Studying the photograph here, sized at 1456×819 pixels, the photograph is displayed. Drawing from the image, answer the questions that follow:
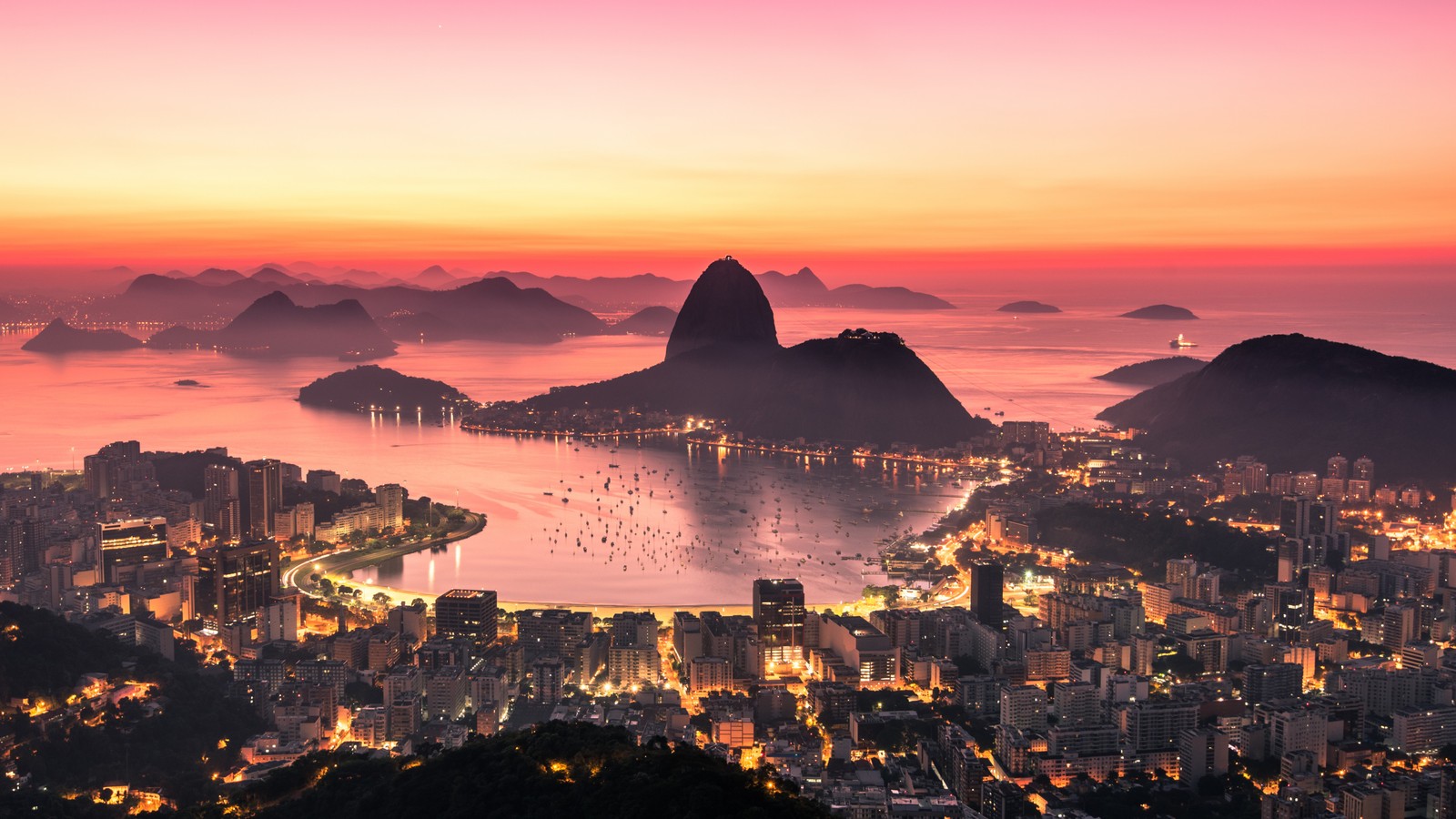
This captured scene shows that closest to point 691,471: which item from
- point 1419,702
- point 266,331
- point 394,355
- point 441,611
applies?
point 441,611

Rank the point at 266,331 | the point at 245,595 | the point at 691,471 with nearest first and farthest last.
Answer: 1. the point at 245,595
2. the point at 691,471
3. the point at 266,331

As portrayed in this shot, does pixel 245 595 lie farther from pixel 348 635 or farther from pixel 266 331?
pixel 266 331

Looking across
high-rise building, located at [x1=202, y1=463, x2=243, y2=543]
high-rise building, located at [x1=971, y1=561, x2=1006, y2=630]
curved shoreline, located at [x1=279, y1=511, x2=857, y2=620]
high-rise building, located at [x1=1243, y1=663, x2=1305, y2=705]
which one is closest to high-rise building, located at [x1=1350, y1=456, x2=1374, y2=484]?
high-rise building, located at [x1=971, y1=561, x2=1006, y2=630]

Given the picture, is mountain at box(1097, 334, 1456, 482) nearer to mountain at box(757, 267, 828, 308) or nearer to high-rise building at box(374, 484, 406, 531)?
high-rise building at box(374, 484, 406, 531)

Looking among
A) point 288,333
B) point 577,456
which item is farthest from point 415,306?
point 577,456

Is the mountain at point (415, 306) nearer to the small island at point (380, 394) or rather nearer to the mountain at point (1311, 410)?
the small island at point (380, 394)

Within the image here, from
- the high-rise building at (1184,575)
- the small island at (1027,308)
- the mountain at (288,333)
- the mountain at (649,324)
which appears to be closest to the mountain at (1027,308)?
the small island at (1027,308)
